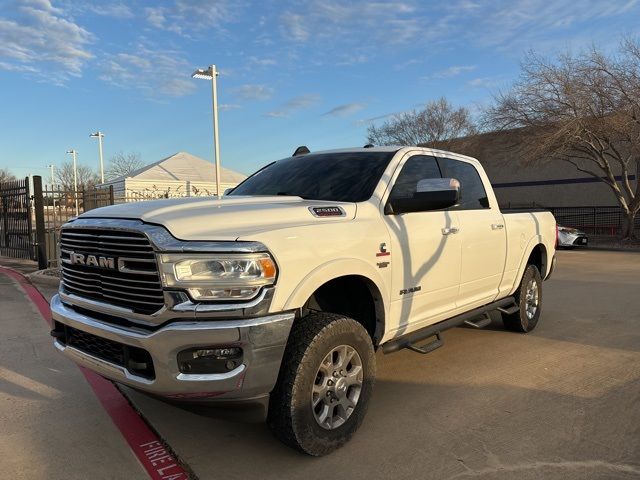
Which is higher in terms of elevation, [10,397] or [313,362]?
[313,362]

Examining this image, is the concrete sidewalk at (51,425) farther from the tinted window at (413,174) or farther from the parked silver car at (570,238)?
the parked silver car at (570,238)

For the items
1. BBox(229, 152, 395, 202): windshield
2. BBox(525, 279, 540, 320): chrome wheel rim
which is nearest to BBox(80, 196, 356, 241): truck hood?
BBox(229, 152, 395, 202): windshield

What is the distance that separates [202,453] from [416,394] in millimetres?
1822

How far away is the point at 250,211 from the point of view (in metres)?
3.28

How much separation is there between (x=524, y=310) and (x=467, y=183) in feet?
6.18

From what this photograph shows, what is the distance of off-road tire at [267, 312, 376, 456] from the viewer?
9.93 ft

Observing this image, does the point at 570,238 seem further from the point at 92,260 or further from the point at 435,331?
the point at 92,260

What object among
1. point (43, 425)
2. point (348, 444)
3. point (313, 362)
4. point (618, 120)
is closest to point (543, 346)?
point (348, 444)

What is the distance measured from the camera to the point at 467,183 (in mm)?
5254

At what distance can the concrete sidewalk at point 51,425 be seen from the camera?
318 centimetres

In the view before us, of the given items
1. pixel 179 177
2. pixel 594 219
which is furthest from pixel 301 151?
pixel 179 177

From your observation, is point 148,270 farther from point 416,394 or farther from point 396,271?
point 416,394

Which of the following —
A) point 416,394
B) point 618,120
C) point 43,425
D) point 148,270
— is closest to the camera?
point 148,270

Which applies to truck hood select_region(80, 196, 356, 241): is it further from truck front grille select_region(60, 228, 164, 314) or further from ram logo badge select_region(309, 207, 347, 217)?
truck front grille select_region(60, 228, 164, 314)
